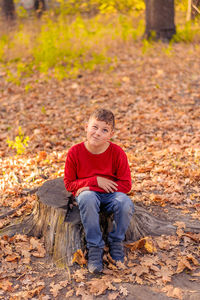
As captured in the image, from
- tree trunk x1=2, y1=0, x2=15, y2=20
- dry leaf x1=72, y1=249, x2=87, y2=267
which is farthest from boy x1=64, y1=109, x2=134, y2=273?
tree trunk x1=2, y1=0, x2=15, y2=20

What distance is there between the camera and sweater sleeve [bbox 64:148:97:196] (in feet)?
12.2

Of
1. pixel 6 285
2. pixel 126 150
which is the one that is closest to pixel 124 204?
pixel 6 285

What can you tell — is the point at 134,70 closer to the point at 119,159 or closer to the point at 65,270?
the point at 119,159

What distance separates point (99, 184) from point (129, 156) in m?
2.76

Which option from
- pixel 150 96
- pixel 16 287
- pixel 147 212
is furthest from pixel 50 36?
pixel 16 287

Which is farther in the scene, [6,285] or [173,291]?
[6,285]

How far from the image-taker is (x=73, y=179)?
381cm

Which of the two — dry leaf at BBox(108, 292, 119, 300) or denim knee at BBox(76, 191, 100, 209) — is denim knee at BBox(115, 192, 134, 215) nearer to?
denim knee at BBox(76, 191, 100, 209)

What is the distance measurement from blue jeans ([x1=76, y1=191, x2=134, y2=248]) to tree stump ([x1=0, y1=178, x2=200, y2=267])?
24cm

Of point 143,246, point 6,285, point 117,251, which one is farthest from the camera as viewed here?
point 143,246

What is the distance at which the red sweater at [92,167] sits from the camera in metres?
3.76

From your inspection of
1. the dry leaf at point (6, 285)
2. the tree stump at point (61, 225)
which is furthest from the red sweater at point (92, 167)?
the dry leaf at point (6, 285)

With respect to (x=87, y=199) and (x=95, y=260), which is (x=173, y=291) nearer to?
(x=95, y=260)

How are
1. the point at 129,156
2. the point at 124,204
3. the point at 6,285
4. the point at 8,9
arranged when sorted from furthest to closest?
1. the point at 8,9
2. the point at 129,156
3. the point at 124,204
4. the point at 6,285
